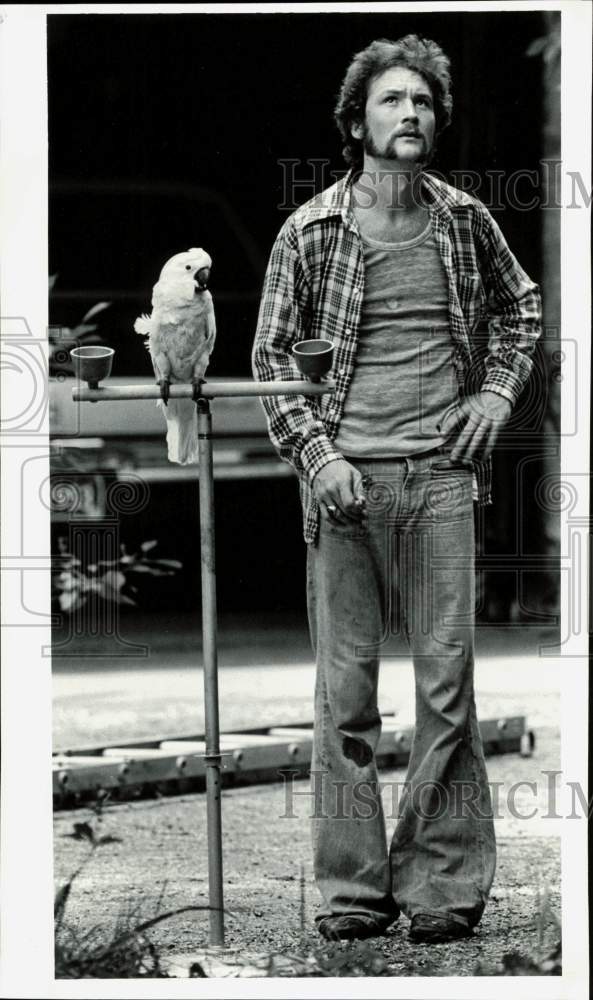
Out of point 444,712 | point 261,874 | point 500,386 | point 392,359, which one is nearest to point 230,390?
point 392,359

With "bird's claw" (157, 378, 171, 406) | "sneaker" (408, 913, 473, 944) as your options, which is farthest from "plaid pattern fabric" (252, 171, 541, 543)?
"sneaker" (408, 913, 473, 944)

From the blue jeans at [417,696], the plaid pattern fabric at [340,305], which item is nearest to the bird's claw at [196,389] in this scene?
the plaid pattern fabric at [340,305]

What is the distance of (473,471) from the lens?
13.8ft

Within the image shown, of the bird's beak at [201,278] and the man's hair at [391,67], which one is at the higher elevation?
the man's hair at [391,67]

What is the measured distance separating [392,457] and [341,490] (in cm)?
15

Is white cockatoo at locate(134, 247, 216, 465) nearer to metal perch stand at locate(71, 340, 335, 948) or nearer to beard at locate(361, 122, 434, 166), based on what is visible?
metal perch stand at locate(71, 340, 335, 948)

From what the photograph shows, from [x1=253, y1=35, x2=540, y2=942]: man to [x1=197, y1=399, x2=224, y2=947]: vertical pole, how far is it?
0.63 feet

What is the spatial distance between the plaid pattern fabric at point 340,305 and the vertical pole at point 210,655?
0.62ft

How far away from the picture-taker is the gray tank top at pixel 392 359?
163 inches

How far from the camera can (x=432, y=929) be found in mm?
4156

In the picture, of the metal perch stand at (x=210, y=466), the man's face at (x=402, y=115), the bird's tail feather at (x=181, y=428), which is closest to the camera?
the metal perch stand at (x=210, y=466)

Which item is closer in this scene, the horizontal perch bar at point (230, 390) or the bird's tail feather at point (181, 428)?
the horizontal perch bar at point (230, 390)

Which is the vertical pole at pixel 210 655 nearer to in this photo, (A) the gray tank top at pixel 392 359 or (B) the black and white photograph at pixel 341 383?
(B) the black and white photograph at pixel 341 383

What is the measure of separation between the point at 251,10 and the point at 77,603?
5.25ft
